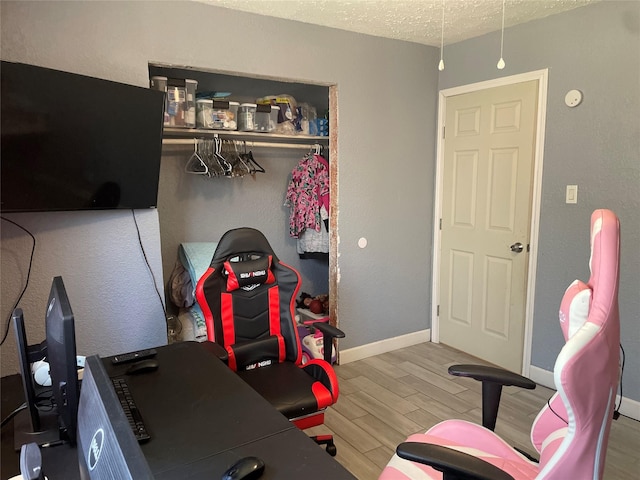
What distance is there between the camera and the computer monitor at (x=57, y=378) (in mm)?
1127

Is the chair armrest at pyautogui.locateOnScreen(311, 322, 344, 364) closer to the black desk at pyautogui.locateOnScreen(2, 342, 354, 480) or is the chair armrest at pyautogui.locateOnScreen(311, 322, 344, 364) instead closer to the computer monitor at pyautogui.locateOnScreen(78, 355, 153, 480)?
the black desk at pyautogui.locateOnScreen(2, 342, 354, 480)

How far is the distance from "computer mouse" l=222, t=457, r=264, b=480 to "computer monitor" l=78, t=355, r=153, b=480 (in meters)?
0.37

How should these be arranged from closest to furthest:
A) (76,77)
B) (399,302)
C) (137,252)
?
(76,77), (137,252), (399,302)

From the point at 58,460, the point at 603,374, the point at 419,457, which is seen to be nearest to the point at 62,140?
the point at 58,460

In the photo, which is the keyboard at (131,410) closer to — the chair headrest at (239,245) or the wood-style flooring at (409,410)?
the chair headrest at (239,245)

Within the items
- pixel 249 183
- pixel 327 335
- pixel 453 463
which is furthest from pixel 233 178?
pixel 453 463

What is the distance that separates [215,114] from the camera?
3082 mm

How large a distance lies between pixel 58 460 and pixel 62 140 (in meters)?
1.35

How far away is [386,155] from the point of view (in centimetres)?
357

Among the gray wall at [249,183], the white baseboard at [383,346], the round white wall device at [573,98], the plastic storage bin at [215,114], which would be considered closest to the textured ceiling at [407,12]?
the gray wall at [249,183]

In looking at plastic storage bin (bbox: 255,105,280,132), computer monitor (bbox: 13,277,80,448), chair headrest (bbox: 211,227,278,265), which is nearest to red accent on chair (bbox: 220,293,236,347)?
chair headrest (bbox: 211,227,278,265)

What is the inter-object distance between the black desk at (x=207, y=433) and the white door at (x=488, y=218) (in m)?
2.42

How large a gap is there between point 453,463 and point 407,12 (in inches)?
104

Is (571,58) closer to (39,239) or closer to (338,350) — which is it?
(338,350)
